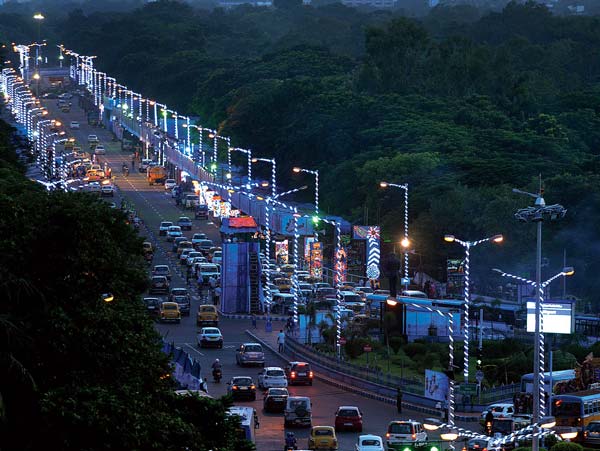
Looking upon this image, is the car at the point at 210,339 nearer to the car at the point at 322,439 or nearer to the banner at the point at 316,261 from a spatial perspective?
the banner at the point at 316,261

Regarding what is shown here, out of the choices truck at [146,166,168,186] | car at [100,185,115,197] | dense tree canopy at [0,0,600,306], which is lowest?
car at [100,185,115,197]

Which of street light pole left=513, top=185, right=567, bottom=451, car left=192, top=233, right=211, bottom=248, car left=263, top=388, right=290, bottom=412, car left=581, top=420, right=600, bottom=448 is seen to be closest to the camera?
street light pole left=513, top=185, right=567, bottom=451

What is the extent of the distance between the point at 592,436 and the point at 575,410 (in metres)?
2.68

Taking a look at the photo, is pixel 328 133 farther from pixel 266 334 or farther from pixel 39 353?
pixel 39 353

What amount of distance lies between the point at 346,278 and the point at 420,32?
8868 cm

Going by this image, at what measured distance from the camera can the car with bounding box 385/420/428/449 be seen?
42.9 meters

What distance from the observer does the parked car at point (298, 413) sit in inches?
1827

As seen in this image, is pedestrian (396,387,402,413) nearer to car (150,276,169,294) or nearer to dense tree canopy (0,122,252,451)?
dense tree canopy (0,122,252,451)

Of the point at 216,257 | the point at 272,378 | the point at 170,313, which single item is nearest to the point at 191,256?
the point at 216,257

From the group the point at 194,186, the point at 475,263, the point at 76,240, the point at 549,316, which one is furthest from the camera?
the point at 194,186

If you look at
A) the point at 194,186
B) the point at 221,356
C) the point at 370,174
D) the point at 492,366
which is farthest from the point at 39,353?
the point at 194,186

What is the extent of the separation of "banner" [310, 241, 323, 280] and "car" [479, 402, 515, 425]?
3089cm

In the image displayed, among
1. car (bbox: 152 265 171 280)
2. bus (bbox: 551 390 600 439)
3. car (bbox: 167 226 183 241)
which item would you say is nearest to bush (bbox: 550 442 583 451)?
bus (bbox: 551 390 600 439)

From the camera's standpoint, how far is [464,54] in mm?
155500
